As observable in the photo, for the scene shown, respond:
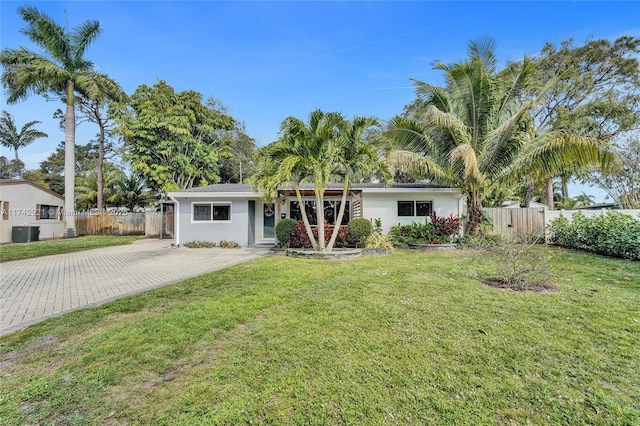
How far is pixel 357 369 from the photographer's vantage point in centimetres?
288

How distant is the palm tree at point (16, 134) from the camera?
96.4ft

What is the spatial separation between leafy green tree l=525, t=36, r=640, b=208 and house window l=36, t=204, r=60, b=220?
30.7 meters

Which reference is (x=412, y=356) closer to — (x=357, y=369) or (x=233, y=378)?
(x=357, y=369)

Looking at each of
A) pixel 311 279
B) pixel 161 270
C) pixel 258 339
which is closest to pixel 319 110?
pixel 311 279

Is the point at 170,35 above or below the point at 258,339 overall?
above

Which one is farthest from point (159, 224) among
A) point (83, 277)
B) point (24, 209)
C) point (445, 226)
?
point (445, 226)

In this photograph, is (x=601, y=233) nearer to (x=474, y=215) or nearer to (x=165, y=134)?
(x=474, y=215)

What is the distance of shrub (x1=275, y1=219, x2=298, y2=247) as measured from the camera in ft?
37.3

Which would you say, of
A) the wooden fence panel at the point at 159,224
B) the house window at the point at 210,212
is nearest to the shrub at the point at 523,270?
the house window at the point at 210,212

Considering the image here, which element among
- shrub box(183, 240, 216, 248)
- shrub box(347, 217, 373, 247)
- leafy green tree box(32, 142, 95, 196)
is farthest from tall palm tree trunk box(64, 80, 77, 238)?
shrub box(347, 217, 373, 247)

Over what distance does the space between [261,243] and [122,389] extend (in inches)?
457

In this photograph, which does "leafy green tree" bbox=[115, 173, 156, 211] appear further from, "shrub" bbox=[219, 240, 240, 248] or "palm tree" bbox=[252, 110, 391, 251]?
"palm tree" bbox=[252, 110, 391, 251]

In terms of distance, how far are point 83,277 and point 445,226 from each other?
42.0 ft

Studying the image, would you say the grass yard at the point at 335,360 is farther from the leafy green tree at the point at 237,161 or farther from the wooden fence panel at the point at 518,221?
the leafy green tree at the point at 237,161
